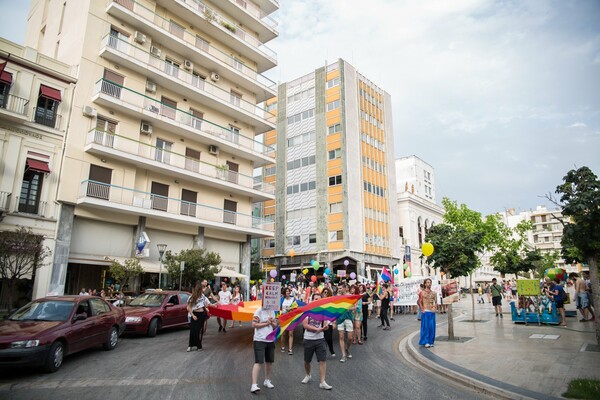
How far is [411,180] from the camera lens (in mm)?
63500

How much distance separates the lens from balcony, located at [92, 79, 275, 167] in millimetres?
22711

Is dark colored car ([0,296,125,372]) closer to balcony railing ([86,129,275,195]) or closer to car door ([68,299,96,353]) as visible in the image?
car door ([68,299,96,353])

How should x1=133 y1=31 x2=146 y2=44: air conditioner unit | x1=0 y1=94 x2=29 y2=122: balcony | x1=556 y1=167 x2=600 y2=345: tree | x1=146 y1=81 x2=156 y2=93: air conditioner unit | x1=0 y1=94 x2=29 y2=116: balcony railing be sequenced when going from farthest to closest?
1. x1=146 y1=81 x2=156 y2=93: air conditioner unit
2. x1=133 y1=31 x2=146 y2=44: air conditioner unit
3. x1=0 y1=94 x2=29 y2=116: balcony railing
4. x1=0 y1=94 x2=29 y2=122: balcony
5. x1=556 y1=167 x2=600 y2=345: tree

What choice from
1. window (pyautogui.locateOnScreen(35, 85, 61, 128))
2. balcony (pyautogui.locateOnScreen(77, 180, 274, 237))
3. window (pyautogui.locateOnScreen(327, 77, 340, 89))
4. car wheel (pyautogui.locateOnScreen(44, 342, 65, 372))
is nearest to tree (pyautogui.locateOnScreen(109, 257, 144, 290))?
balcony (pyautogui.locateOnScreen(77, 180, 274, 237))

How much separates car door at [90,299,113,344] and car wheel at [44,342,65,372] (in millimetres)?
1502

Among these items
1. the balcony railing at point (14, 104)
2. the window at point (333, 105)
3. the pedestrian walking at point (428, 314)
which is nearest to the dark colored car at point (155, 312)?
the pedestrian walking at point (428, 314)

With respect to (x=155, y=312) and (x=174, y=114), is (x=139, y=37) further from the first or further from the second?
(x=155, y=312)

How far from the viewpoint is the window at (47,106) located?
20.4 meters

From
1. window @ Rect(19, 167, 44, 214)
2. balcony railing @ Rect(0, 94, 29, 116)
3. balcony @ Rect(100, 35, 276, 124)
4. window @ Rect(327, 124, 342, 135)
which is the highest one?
window @ Rect(327, 124, 342, 135)

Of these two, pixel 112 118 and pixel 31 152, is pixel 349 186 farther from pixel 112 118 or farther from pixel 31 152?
pixel 31 152

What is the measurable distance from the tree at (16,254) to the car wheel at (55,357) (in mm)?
9102

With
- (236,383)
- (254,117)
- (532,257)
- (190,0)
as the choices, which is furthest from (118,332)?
(532,257)

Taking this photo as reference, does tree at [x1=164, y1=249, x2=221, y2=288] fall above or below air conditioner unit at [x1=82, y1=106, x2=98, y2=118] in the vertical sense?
below

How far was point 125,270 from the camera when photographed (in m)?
19.9
